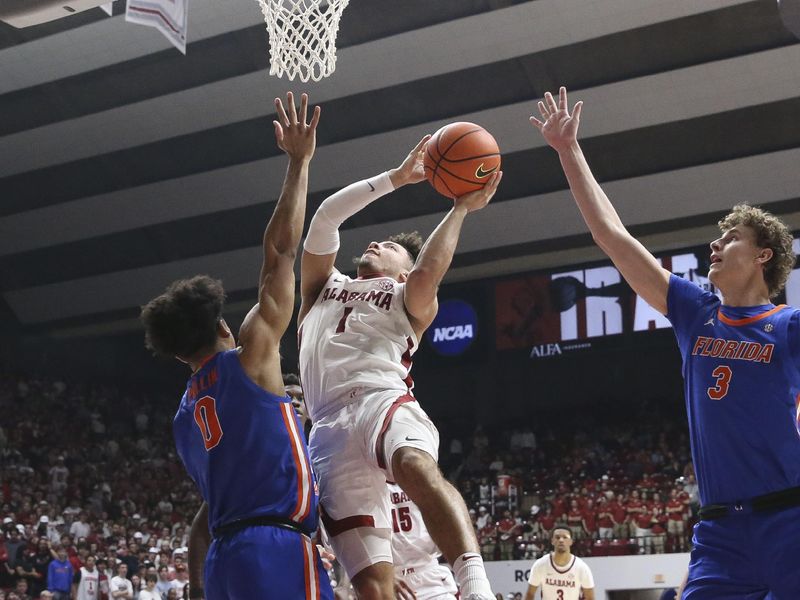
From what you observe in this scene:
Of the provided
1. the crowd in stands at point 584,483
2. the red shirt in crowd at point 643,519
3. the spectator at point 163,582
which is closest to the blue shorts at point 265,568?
the crowd in stands at point 584,483

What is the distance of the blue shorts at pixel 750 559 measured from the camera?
3.33 m

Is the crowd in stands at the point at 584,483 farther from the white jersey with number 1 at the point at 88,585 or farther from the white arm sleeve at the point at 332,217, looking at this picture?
the white arm sleeve at the point at 332,217

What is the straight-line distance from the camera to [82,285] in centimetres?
2823

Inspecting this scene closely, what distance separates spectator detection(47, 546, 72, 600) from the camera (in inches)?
593

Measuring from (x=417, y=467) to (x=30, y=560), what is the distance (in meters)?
12.8

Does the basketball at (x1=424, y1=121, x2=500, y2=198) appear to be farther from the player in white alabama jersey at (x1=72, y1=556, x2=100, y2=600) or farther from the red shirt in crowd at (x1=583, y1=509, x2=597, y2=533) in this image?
the red shirt in crowd at (x1=583, y1=509, x2=597, y2=533)

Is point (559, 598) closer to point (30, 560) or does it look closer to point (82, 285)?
point (30, 560)

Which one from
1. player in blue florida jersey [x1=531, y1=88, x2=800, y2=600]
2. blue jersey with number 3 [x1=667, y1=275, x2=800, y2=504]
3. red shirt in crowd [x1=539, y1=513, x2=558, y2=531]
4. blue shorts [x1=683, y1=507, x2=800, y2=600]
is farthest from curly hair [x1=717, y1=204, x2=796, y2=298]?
red shirt in crowd [x1=539, y1=513, x2=558, y2=531]

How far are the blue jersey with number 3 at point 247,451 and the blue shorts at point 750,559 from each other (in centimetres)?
143

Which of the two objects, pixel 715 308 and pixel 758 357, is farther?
pixel 715 308

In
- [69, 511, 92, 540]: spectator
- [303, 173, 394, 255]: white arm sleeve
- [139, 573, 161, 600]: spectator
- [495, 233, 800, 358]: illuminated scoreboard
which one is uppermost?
[495, 233, 800, 358]: illuminated scoreboard

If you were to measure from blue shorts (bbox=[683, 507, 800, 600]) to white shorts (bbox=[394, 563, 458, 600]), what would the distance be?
5.70ft

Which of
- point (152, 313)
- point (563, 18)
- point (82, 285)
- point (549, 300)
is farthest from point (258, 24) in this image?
point (152, 313)

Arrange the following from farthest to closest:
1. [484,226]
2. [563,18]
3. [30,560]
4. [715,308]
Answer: [484,226]
[563,18]
[30,560]
[715,308]
